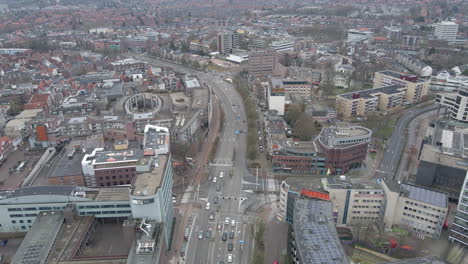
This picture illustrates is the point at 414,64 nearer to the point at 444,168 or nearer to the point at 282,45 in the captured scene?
the point at 282,45

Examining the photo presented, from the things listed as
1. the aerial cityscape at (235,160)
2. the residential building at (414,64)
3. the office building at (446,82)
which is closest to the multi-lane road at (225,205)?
the aerial cityscape at (235,160)

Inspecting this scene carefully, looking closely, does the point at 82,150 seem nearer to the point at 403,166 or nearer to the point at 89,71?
the point at 403,166

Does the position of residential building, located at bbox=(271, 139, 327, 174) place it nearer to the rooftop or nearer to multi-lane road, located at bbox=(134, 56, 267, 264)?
multi-lane road, located at bbox=(134, 56, 267, 264)

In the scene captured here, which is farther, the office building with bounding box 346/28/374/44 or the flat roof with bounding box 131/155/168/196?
the office building with bounding box 346/28/374/44

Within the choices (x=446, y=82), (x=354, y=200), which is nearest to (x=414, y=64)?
(x=446, y=82)

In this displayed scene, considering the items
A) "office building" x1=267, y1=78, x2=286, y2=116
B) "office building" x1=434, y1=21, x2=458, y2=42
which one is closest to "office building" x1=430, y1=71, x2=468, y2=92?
"office building" x1=267, y1=78, x2=286, y2=116

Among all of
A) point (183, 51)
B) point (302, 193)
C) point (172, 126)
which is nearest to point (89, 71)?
point (183, 51)
